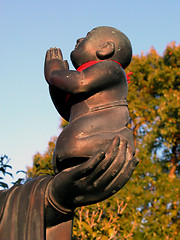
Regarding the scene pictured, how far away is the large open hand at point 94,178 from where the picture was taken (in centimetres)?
211

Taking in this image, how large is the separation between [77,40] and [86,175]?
1.12 m

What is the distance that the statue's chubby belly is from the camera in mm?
2170

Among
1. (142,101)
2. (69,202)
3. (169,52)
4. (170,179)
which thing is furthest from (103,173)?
(169,52)

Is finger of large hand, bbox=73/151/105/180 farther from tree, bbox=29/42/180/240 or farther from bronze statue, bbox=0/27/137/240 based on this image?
tree, bbox=29/42/180/240

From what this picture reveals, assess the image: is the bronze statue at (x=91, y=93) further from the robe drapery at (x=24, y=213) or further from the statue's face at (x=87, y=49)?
the robe drapery at (x=24, y=213)

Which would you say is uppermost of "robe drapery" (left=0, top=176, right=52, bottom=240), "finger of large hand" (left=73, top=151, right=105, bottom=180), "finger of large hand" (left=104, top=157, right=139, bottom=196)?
"finger of large hand" (left=73, top=151, right=105, bottom=180)

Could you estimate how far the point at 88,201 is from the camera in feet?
7.20

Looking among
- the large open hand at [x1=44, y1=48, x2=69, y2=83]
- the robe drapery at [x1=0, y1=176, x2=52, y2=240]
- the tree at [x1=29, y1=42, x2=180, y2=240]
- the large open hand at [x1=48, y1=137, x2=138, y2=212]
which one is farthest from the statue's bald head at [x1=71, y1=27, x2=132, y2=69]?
the tree at [x1=29, y1=42, x2=180, y2=240]

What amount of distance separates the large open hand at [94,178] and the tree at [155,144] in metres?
5.41

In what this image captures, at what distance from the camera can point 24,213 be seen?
2.22 m

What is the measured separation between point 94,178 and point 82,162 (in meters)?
0.16

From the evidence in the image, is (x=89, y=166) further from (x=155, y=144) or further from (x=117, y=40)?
(x=155, y=144)

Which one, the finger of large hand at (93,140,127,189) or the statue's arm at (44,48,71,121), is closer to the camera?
the finger of large hand at (93,140,127,189)

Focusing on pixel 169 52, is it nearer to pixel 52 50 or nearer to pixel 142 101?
pixel 142 101
